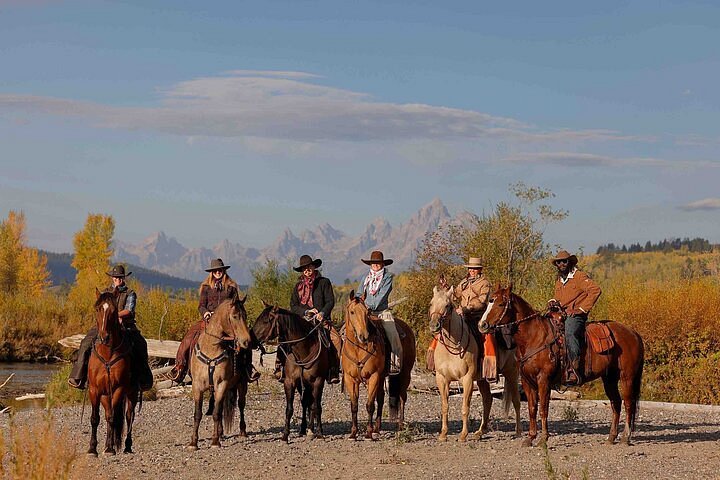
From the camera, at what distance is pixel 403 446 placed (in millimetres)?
13703

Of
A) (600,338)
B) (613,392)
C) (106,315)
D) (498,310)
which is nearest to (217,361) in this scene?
(106,315)

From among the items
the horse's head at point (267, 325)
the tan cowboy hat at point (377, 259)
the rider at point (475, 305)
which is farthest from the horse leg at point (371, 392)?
the tan cowboy hat at point (377, 259)

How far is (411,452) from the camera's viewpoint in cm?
1313

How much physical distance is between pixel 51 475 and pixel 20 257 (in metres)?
67.8

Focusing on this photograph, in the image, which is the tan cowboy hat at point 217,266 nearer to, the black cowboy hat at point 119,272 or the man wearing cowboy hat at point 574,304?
the black cowboy hat at point 119,272

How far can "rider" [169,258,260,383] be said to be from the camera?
46.8 feet

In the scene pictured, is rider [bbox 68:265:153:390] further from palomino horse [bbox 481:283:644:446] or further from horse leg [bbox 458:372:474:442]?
palomino horse [bbox 481:283:644:446]

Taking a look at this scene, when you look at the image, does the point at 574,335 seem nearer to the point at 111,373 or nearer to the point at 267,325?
the point at 267,325

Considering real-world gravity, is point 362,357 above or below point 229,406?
above

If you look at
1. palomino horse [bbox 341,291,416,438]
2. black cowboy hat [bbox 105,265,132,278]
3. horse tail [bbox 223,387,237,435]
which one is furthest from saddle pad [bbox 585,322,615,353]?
black cowboy hat [bbox 105,265,132,278]

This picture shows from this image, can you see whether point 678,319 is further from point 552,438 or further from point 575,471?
point 575,471

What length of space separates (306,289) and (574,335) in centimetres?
427

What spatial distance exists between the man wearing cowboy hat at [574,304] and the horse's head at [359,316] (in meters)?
2.79

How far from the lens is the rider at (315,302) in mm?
14719
